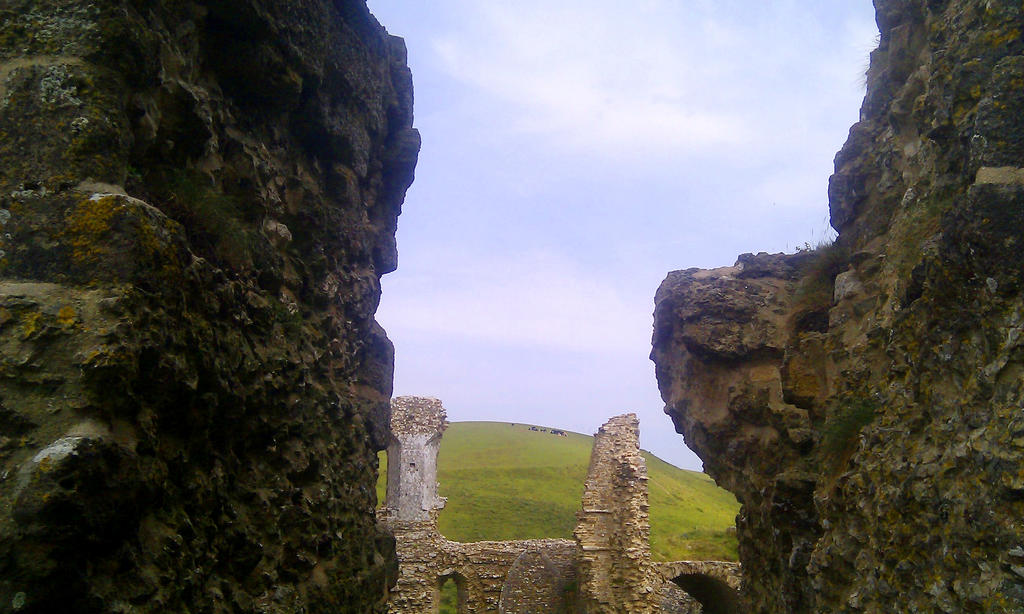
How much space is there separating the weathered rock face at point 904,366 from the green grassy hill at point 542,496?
1212 cm

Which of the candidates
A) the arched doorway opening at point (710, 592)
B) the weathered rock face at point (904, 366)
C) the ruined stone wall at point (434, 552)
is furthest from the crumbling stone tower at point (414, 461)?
the weathered rock face at point (904, 366)

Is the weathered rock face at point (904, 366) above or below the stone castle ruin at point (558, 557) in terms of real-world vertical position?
above

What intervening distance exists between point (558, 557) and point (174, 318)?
19.0 metres

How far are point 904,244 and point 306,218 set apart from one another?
5166mm

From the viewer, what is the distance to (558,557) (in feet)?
68.3

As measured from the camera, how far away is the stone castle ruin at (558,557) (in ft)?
59.2

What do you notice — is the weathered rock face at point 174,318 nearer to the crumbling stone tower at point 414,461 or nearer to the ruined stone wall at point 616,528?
the ruined stone wall at point 616,528

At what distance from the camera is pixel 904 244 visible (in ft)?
19.8

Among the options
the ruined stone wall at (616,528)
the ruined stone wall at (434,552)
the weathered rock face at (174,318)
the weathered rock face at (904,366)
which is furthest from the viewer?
the ruined stone wall at (434,552)

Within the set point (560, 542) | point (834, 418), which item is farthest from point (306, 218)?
point (560, 542)

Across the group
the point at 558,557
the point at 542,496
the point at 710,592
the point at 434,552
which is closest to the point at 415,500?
the point at 434,552

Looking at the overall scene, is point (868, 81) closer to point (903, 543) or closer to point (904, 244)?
point (904, 244)

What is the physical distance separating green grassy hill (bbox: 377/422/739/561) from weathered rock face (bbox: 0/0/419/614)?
16.5 meters

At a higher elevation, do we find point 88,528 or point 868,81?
point 868,81
